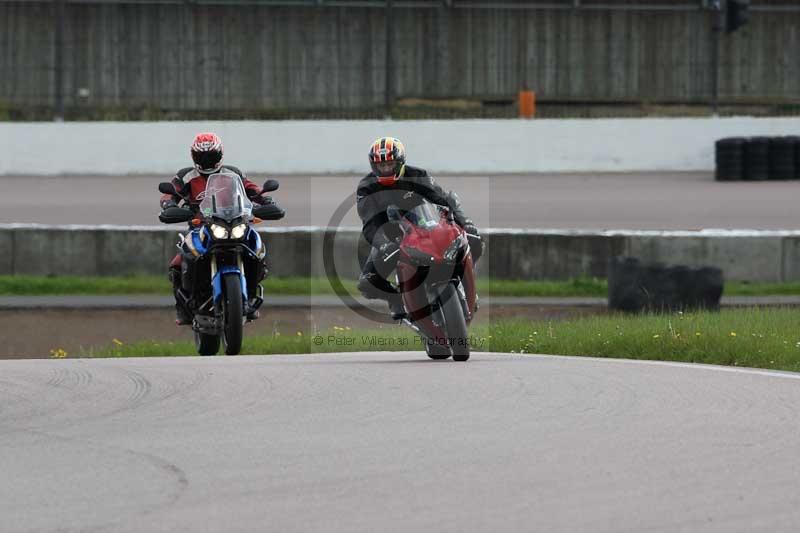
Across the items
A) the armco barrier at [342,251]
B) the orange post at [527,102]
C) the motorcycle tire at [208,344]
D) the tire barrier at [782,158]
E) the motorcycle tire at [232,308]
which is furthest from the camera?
the orange post at [527,102]

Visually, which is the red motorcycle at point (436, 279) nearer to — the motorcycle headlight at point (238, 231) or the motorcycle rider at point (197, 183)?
the motorcycle headlight at point (238, 231)

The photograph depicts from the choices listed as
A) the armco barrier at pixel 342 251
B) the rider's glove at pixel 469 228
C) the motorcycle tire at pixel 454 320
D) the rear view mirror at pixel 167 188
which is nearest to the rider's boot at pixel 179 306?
the rear view mirror at pixel 167 188

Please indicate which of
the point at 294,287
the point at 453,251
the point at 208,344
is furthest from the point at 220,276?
the point at 294,287

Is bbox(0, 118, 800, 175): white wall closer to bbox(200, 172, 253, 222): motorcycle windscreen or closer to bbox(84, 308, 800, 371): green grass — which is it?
bbox(84, 308, 800, 371): green grass

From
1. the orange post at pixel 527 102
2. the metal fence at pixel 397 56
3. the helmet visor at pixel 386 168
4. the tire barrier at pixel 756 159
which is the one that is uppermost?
the metal fence at pixel 397 56

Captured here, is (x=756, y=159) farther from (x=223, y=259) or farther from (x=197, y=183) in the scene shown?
(x=223, y=259)

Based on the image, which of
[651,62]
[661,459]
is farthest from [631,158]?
[661,459]

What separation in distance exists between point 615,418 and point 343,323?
11.5 meters

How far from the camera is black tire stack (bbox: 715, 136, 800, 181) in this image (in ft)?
104

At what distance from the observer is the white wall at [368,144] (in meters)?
32.0

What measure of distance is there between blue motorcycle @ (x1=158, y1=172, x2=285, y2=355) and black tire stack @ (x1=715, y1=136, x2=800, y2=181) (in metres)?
21.0

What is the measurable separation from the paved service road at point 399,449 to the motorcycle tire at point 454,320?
91cm

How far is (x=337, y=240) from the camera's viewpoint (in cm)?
2280

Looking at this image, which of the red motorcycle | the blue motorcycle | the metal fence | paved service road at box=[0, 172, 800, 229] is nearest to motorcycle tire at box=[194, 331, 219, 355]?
the blue motorcycle
